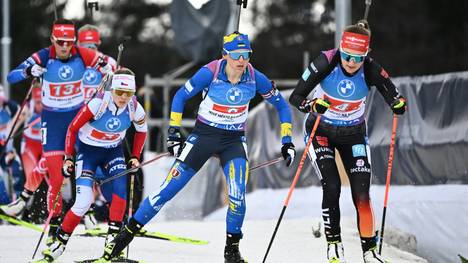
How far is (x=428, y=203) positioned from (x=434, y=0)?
2678 cm

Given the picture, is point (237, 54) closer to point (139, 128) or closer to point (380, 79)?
point (380, 79)

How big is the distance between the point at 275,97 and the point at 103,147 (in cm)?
176

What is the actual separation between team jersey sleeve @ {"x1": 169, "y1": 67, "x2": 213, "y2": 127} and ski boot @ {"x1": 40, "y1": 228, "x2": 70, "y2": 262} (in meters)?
1.55

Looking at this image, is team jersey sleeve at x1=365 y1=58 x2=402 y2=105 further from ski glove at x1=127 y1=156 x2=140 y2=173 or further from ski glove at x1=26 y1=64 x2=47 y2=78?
ski glove at x1=26 y1=64 x2=47 y2=78

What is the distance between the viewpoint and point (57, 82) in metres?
12.2

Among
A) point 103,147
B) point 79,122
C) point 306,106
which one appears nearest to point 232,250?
point 306,106

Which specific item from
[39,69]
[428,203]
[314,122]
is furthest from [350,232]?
[39,69]

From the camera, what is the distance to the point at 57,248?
10.3 m

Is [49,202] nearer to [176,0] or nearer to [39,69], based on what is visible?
[39,69]

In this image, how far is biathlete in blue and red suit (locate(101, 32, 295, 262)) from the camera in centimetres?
966

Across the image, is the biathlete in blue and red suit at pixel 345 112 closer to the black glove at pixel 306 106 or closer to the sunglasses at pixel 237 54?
the black glove at pixel 306 106

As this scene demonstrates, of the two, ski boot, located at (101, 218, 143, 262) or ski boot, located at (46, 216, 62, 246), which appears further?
ski boot, located at (46, 216, 62, 246)

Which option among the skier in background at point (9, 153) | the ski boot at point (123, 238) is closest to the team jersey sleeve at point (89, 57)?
the ski boot at point (123, 238)

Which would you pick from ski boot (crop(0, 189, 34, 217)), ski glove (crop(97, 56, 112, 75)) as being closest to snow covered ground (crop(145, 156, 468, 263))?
ski glove (crop(97, 56, 112, 75))
